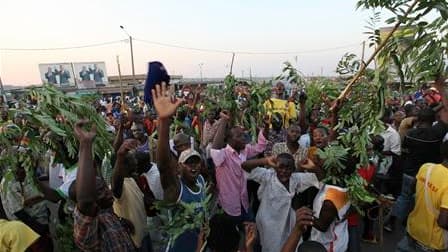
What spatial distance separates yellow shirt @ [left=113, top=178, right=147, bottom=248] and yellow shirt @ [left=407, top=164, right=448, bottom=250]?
94.6 inches

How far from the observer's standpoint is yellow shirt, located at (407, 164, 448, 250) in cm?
317

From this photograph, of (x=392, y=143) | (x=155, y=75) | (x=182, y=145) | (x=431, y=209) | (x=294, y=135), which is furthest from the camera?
(x=392, y=143)

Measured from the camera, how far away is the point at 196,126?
25.5ft

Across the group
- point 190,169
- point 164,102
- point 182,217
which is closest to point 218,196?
point 190,169

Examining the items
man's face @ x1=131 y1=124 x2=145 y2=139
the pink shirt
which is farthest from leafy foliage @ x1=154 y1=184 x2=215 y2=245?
man's face @ x1=131 y1=124 x2=145 y2=139

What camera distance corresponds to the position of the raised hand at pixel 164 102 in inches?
110

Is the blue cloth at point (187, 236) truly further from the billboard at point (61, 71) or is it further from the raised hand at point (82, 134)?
A: the billboard at point (61, 71)

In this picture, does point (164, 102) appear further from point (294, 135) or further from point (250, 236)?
point (294, 135)

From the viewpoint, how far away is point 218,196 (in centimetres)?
450

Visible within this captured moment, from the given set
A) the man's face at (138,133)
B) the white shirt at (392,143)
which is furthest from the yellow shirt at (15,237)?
the white shirt at (392,143)

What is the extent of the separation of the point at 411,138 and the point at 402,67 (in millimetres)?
Result: 3241

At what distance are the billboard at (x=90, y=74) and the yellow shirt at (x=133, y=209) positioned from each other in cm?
4916

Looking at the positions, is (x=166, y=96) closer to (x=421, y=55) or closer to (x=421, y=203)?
(x=421, y=55)

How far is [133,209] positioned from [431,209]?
2.53 m
